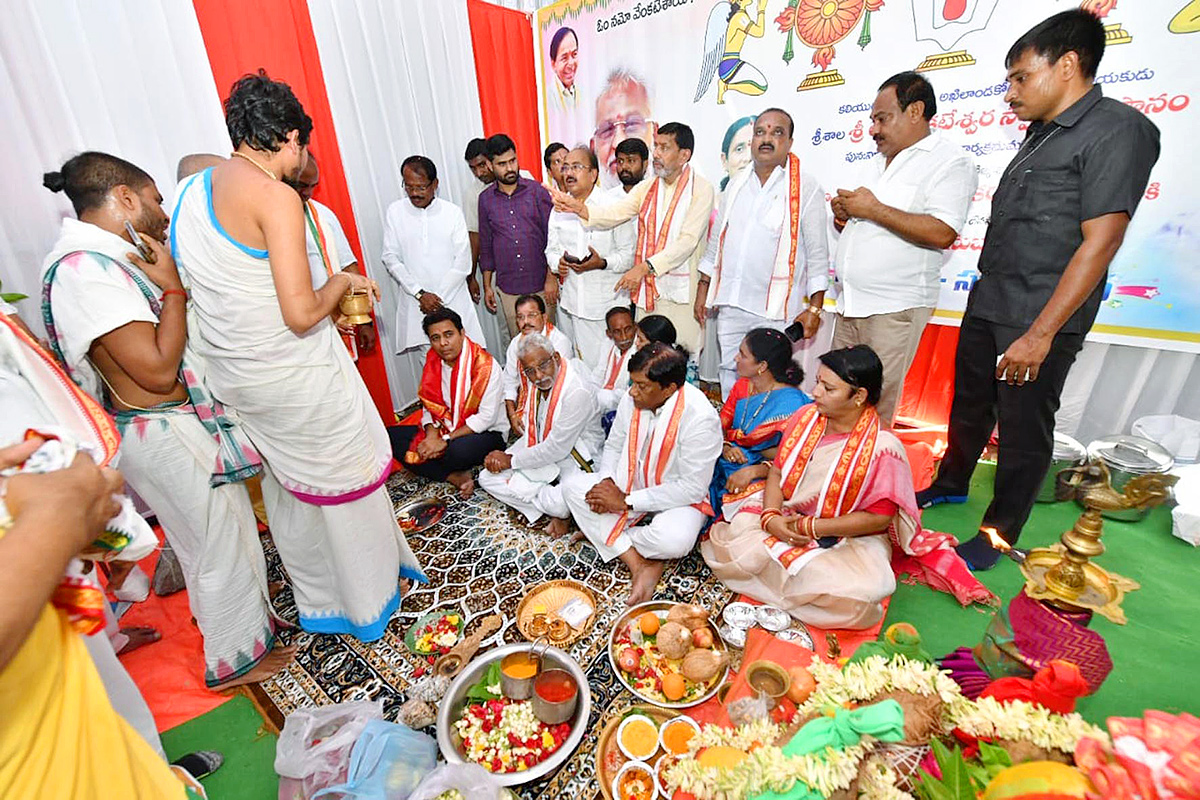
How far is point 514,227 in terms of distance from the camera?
173 inches

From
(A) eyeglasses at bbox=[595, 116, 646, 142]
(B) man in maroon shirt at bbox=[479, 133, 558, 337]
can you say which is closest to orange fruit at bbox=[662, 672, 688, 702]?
(B) man in maroon shirt at bbox=[479, 133, 558, 337]

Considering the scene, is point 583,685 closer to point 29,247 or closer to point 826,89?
point 29,247

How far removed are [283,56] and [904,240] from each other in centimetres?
418

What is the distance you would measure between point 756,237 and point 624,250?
107 cm

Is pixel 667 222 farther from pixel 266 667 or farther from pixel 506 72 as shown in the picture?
pixel 266 667

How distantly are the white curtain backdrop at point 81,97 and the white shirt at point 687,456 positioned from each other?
345 centimetres

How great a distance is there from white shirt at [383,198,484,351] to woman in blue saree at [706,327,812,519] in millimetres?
2534

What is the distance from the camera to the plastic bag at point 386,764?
61.5 inches

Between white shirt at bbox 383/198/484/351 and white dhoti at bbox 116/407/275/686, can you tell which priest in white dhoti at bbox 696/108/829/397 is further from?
white dhoti at bbox 116/407/275/686

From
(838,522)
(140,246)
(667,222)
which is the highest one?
(140,246)

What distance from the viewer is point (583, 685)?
1.93 metres

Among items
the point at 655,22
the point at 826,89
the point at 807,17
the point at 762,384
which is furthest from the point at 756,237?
the point at 655,22

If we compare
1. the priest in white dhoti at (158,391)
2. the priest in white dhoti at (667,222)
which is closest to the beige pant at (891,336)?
the priest in white dhoti at (667,222)

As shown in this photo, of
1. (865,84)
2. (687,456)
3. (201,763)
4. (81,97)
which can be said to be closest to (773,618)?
(687,456)
